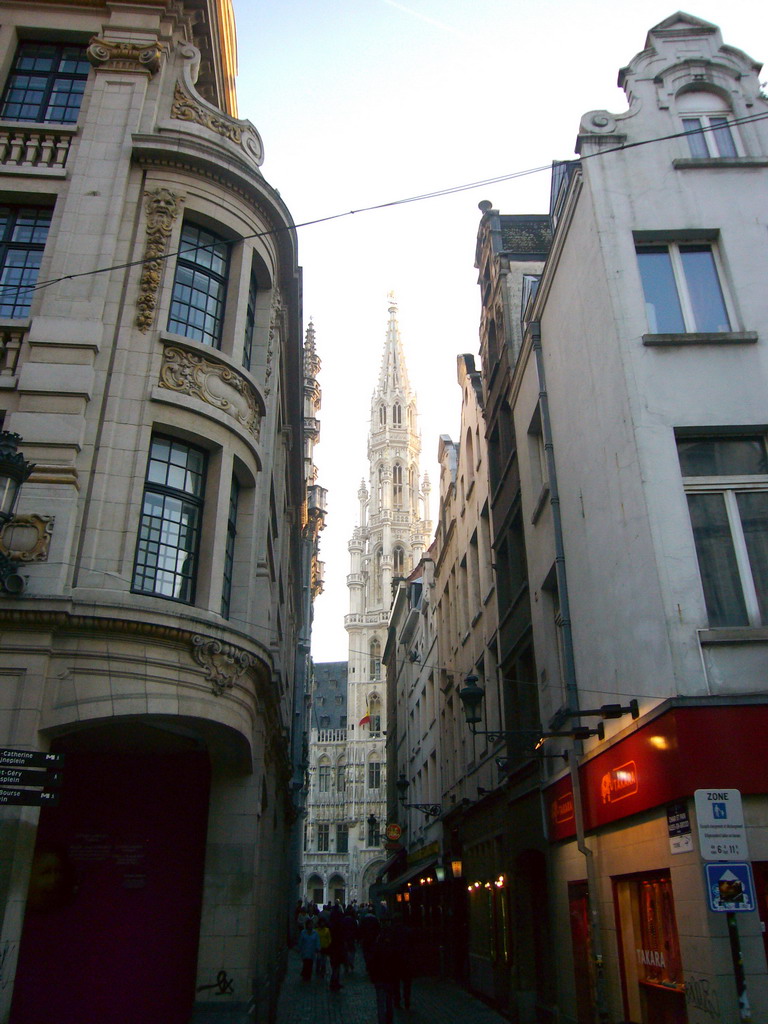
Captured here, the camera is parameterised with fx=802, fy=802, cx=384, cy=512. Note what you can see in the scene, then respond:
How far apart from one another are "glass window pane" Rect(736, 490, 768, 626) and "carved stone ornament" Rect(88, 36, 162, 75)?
11.8 m

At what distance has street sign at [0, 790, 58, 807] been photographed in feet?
27.7

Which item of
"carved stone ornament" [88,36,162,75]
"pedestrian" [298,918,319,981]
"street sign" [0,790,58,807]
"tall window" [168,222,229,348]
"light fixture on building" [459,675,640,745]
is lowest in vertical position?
"pedestrian" [298,918,319,981]

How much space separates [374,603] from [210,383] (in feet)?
328

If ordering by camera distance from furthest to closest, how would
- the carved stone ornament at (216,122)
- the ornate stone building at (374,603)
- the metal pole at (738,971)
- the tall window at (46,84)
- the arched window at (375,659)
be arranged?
the arched window at (375,659) → the ornate stone building at (374,603) → the carved stone ornament at (216,122) → the tall window at (46,84) → the metal pole at (738,971)

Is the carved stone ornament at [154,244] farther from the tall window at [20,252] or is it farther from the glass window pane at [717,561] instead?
the glass window pane at [717,561]

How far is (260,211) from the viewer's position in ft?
46.8

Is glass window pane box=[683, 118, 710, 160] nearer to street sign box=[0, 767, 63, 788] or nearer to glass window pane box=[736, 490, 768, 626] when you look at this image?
glass window pane box=[736, 490, 768, 626]

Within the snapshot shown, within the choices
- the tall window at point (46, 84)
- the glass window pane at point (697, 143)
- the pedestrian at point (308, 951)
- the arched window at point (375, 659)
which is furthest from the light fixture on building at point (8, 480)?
the arched window at point (375, 659)

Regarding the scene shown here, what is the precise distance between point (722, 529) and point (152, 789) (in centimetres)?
912

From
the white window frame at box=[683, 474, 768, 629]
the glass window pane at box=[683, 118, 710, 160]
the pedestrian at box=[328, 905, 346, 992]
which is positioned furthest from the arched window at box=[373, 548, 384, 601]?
the white window frame at box=[683, 474, 768, 629]

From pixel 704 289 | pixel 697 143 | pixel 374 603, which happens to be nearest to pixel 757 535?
pixel 704 289

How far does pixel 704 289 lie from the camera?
459 inches

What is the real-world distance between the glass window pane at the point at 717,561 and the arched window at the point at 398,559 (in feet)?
338

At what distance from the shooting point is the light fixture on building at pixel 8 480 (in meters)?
9.14
